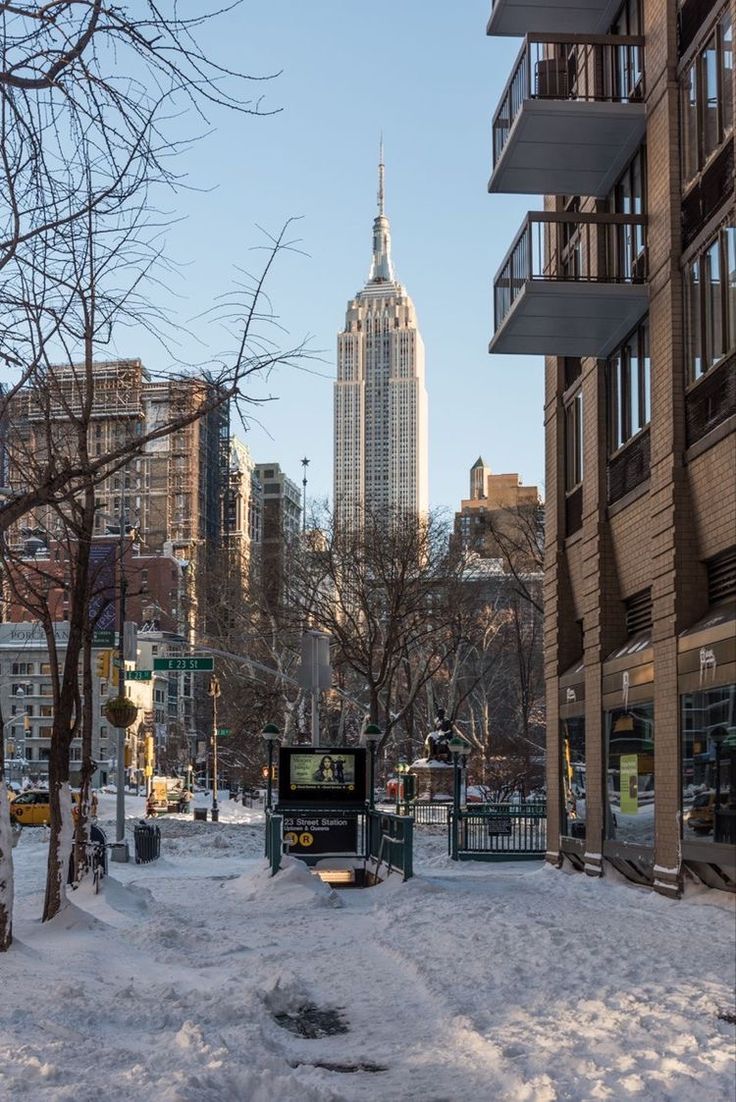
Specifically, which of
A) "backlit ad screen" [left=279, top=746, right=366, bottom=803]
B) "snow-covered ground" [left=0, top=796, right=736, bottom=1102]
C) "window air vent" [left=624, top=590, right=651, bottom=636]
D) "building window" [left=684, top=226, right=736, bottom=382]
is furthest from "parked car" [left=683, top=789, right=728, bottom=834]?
"backlit ad screen" [left=279, top=746, right=366, bottom=803]

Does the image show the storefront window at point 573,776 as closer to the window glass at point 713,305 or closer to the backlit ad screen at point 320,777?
the backlit ad screen at point 320,777

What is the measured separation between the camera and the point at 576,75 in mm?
24609

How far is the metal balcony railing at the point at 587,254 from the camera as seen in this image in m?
21.8

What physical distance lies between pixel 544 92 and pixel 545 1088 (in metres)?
18.7

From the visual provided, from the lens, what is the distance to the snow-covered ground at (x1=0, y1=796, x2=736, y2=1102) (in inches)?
313

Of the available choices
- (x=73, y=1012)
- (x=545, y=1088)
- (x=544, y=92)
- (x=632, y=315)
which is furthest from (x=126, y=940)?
(x=544, y=92)

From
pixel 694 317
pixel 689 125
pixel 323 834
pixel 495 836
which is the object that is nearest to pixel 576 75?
pixel 689 125

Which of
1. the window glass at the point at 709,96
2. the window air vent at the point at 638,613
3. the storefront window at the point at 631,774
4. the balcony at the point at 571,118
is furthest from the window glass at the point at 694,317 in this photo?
the storefront window at the point at 631,774

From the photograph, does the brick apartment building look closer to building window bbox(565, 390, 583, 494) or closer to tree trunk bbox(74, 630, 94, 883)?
building window bbox(565, 390, 583, 494)

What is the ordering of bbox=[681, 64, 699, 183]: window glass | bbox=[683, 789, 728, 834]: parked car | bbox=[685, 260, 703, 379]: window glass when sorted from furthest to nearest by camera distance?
bbox=[681, 64, 699, 183]: window glass < bbox=[685, 260, 703, 379]: window glass < bbox=[683, 789, 728, 834]: parked car

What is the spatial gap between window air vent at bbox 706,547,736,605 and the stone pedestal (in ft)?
85.8

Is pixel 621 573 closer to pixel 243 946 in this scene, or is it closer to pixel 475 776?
pixel 243 946

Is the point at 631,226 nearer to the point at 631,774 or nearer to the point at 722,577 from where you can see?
the point at 722,577

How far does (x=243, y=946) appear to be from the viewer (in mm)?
15656
